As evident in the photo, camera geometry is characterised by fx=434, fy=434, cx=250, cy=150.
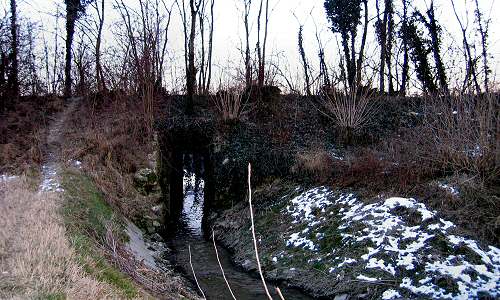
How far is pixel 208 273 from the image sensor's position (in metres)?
9.20

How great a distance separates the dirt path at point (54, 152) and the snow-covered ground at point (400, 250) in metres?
5.66

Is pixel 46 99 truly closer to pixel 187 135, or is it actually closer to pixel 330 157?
pixel 187 135

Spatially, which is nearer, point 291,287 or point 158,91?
point 291,287

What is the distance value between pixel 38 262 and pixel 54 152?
857cm

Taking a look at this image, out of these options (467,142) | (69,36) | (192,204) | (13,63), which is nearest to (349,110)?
(467,142)

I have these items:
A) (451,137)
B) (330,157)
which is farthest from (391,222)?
(330,157)

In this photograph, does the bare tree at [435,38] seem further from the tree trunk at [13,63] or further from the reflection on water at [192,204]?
the tree trunk at [13,63]

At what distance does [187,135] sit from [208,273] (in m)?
7.74

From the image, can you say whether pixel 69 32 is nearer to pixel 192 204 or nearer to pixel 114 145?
pixel 114 145

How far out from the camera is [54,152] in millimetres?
13062

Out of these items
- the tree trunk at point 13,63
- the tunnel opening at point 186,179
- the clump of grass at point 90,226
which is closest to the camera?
the clump of grass at point 90,226

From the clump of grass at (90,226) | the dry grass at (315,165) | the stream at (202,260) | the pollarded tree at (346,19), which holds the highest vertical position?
the pollarded tree at (346,19)

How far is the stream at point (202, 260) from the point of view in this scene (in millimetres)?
8188

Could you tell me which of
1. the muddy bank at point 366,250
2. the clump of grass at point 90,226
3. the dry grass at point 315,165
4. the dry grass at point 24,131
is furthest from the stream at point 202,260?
the dry grass at point 24,131
